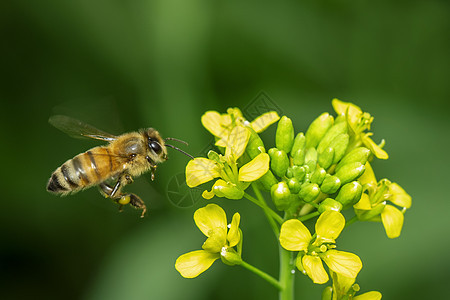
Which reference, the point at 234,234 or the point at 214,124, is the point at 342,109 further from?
the point at 234,234

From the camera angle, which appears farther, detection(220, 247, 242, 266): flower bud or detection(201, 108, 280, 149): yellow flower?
detection(201, 108, 280, 149): yellow flower

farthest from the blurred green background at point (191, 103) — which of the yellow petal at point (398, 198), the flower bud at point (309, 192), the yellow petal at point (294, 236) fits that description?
the yellow petal at point (294, 236)

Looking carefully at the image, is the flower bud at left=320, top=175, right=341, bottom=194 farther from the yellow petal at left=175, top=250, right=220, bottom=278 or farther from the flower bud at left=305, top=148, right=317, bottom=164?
the yellow petal at left=175, top=250, right=220, bottom=278

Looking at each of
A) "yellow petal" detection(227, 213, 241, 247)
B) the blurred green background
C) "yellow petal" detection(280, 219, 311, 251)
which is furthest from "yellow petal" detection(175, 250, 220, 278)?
the blurred green background

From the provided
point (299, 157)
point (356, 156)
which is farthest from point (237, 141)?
point (356, 156)

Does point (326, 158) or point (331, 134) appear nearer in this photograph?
point (326, 158)

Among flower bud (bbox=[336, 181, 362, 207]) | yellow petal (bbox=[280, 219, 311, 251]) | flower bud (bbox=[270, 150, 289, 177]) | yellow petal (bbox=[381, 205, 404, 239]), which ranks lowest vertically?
yellow petal (bbox=[381, 205, 404, 239])
